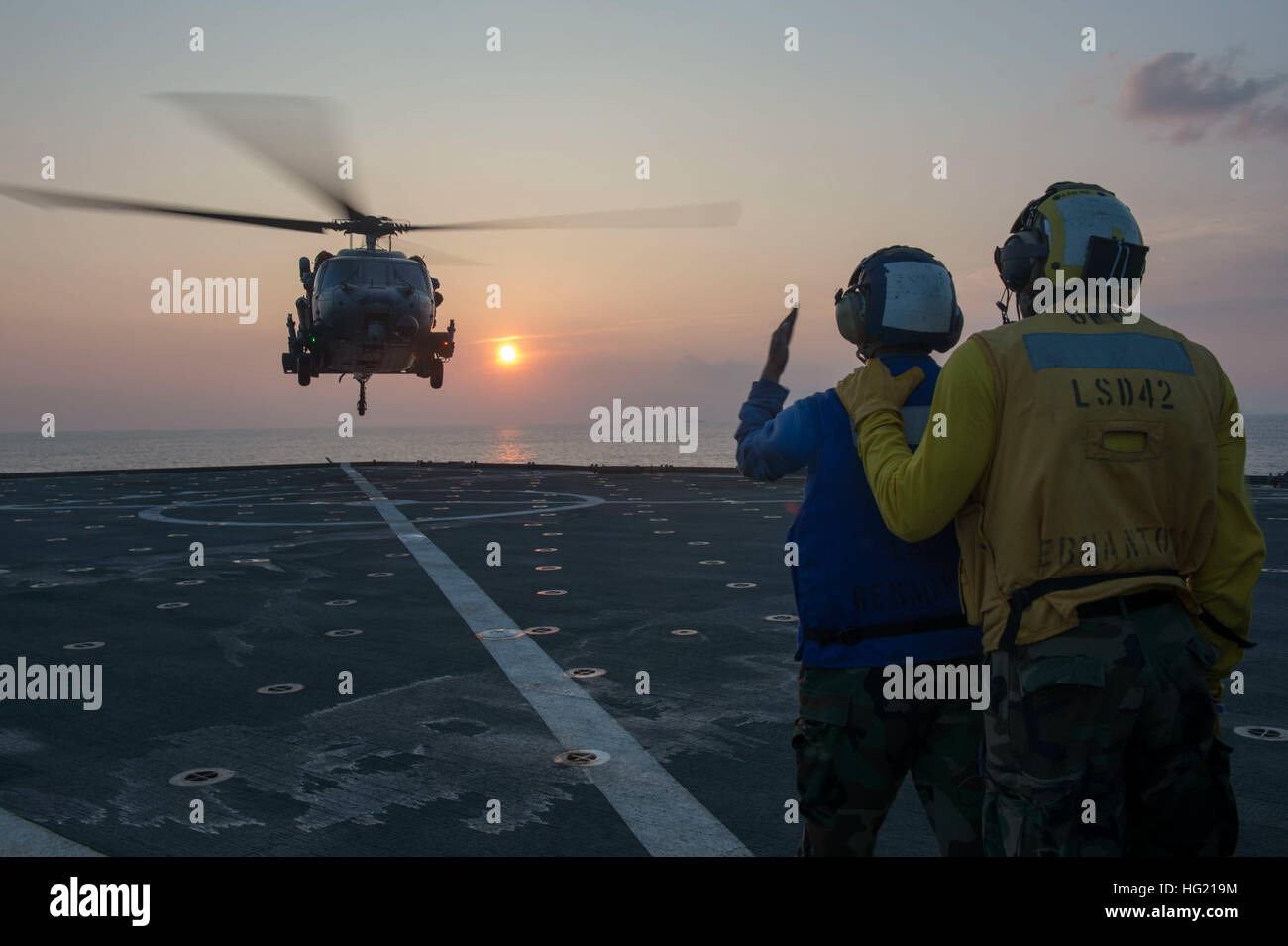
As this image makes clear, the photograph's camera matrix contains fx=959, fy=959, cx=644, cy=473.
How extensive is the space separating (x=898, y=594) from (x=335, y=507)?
66.5 feet

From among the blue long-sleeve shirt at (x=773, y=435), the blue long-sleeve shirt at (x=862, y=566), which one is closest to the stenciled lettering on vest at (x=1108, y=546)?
the blue long-sleeve shirt at (x=862, y=566)

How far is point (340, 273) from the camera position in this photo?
79.0 feet

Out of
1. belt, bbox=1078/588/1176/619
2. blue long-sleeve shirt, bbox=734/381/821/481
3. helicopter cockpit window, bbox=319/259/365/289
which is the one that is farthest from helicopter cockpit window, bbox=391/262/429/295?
belt, bbox=1078/588/1176/619

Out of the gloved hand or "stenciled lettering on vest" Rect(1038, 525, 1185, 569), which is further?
the gloved hand

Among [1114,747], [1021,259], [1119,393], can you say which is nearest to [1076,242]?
[1021,259]

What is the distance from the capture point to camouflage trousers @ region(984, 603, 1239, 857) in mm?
2312

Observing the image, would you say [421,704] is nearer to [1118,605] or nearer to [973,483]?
[973,483]

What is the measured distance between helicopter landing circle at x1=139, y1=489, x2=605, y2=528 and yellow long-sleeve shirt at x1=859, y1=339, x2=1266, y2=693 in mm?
15905

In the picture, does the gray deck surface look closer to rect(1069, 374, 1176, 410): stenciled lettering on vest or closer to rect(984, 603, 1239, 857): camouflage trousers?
rect(984, 603, 1239, 857): camouflage trousers

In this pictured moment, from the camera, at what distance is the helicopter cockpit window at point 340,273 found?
78.8 feet

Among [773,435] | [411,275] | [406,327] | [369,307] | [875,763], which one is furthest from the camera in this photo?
[411,275]

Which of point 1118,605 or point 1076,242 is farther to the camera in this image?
point 1076,242

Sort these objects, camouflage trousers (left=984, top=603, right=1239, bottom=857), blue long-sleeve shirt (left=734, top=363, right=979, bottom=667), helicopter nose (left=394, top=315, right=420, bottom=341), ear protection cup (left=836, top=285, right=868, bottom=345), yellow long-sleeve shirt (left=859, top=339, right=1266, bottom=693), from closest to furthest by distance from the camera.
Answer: camouflage trousers (left=984, top=603, right=1239, bottom=857), yellow long-sleeve shirt (left=859, top=339, right=1266, bottom=693), blue long-sleeve shirt (left=734, top=363, right=979, bottom=667), ear protection cup (left=836, top=285, right=868, bottom=345), helicopter nose (left=394, top=315, right=420, bottom=341)

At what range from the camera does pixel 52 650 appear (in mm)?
Result: 7934
